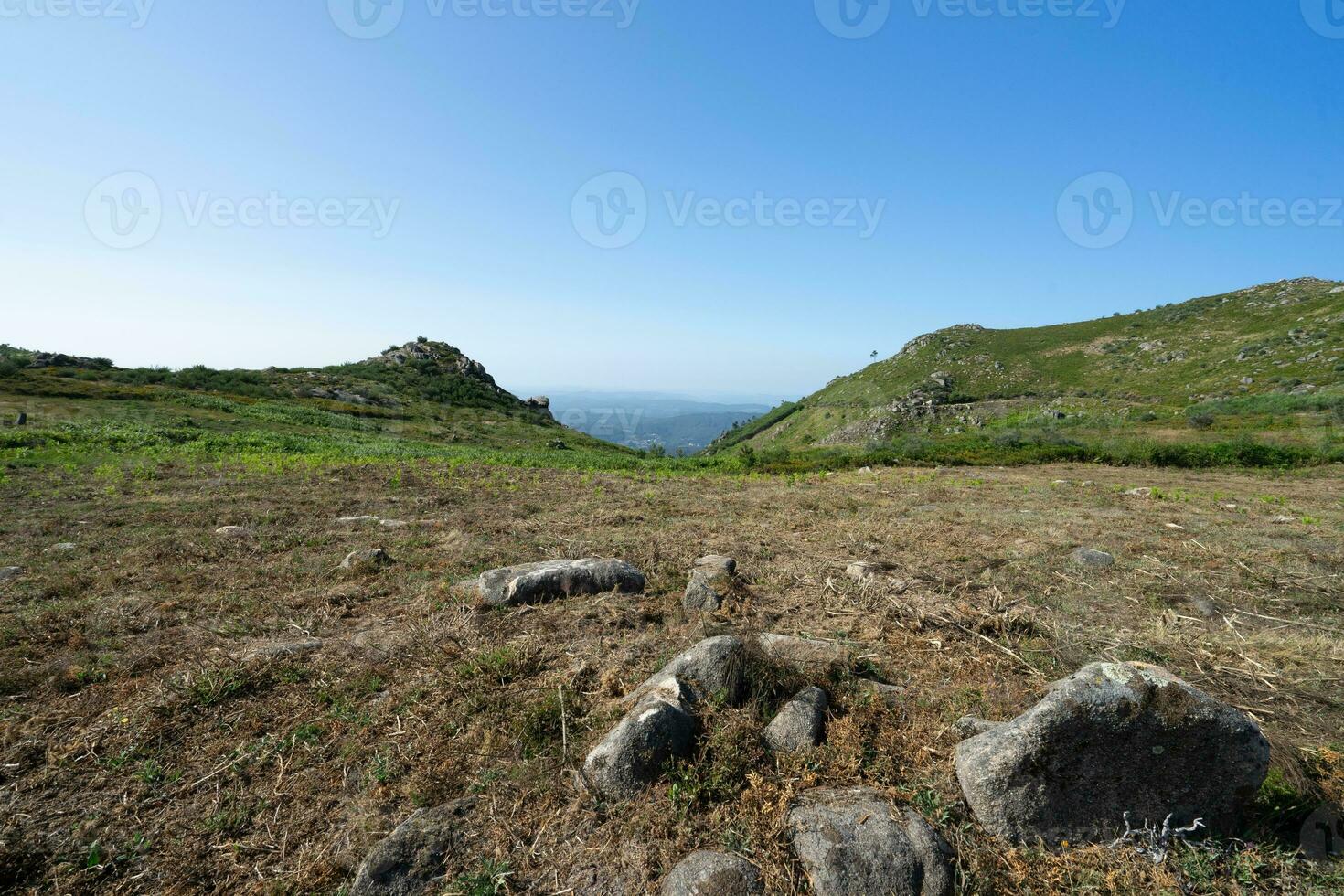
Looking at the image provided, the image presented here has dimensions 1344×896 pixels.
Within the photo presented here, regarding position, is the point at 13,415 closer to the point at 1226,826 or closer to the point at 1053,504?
the point at 1226,826

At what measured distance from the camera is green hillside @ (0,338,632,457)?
24766mm

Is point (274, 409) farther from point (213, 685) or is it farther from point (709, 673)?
point (709, 673)

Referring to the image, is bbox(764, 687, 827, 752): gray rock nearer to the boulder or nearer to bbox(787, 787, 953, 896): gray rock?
bbox(787, 787, 953, 896): gray rock

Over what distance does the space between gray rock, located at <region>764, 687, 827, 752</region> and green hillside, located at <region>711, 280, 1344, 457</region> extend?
30.2 meters

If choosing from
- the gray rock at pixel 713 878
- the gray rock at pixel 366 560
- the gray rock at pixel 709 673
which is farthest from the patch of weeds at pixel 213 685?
the gray rock at pixel 713 878

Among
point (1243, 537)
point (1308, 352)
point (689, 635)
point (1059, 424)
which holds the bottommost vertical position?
point (689, 635)

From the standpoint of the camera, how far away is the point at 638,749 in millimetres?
4191

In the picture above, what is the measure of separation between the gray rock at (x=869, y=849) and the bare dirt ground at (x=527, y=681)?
0.53 ft

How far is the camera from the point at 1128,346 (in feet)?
219

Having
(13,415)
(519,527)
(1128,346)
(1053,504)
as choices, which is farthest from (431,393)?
(1128,346)

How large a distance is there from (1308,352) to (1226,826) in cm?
6977

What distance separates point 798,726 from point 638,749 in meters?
1.41

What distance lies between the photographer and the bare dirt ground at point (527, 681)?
3.56m

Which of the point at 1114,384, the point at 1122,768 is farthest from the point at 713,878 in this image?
the point at 1114,384
